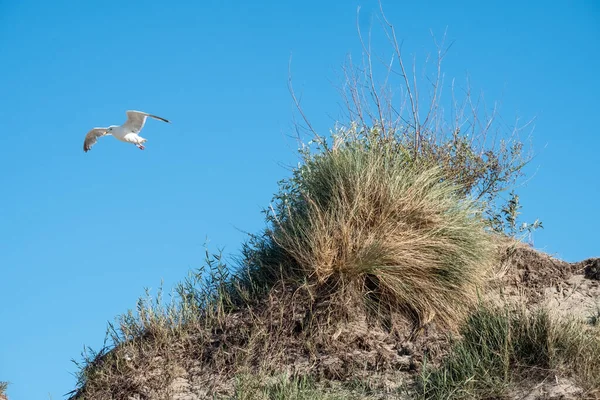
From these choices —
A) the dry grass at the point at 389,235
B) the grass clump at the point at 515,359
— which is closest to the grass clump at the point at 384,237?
the dry grass at the point at 389,235

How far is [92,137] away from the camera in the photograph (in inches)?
549

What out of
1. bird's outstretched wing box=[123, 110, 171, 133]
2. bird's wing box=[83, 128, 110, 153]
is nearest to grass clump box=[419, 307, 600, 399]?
bird's outstretched wing box=[123, 110, 171, 133]

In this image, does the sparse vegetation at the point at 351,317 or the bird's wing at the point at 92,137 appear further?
the bird's wing at the point at 92,137

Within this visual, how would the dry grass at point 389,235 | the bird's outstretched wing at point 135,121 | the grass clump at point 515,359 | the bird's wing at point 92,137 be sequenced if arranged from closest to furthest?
1. the grass clump at point 515,359
2. the dry grass at point 389,235
3. the bird's outstretched wing at point 135,121
4. the bird's wing at point 92,137

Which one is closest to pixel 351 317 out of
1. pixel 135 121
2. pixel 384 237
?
pixel 384 237

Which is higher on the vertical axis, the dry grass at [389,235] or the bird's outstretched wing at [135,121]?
the bird's outstretched wing at [135,121]

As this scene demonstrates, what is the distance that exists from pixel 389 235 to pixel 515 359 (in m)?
2.05

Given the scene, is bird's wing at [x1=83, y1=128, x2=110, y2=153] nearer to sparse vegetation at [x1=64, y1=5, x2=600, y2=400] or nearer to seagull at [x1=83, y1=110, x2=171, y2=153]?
seagull at [x1=83, y1=110, x2=171, y2=153]

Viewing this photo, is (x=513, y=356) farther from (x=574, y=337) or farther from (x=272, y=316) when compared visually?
(x=272, y=316)

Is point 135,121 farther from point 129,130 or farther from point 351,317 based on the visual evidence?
point 351,317

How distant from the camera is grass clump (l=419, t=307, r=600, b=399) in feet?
22.2

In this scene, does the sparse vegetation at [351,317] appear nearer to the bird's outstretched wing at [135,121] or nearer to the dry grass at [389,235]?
the dry grass at [389,235]

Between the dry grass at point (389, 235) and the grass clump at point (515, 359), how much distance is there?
114cm

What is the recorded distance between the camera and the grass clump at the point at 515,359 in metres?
6.77
